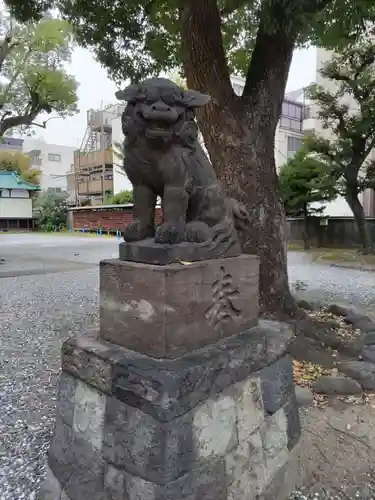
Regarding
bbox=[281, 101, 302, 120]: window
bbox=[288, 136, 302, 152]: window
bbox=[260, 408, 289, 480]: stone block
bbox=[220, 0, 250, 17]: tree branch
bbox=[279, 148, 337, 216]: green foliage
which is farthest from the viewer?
bbox=[288, 136, 302, 152]: window

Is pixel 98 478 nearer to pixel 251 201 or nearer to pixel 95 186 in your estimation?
pixel 251 201

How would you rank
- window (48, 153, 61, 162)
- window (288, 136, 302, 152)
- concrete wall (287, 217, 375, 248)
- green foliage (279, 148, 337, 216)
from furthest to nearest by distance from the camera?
window (48, 153, 61, 162) < window (288, 136, 302, 152) < concrete wall (287, 217, 375, 248) < green foliage (279, 148, 337, 216)

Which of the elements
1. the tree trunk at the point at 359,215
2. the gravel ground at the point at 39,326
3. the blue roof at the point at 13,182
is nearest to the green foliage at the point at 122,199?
the blue roof at the point at 13,182

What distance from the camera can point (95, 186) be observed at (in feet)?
84.9

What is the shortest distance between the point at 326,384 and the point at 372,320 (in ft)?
7.08

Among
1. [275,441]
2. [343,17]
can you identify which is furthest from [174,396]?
[343,17]

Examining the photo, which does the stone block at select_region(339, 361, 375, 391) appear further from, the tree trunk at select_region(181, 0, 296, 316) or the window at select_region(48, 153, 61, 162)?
the window at select_region(48, 153, 61, 162)

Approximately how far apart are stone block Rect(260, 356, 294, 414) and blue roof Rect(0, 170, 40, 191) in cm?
2526

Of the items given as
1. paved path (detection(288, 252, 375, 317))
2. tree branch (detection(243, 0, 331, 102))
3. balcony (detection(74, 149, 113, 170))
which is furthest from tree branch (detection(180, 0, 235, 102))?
balcony (detection(74, 149, 113, 170))

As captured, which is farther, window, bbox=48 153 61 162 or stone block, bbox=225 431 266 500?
window, bbox=48 153 61 162

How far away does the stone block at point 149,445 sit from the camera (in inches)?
54.5

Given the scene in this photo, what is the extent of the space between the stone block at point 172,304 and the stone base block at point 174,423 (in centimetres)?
6

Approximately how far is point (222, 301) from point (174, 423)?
1.93ft

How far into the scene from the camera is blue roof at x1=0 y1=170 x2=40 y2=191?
24.1 meters
